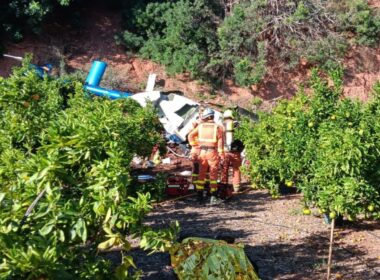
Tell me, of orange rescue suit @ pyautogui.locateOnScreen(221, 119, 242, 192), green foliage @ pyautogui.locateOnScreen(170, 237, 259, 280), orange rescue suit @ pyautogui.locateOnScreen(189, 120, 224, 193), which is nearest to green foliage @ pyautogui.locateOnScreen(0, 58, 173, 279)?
green foliage @ pyautogui.locateOnScreen(170, 237, 259, 280)

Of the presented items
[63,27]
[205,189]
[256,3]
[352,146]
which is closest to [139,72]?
[63,27]

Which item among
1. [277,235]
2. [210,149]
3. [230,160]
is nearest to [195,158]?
[210,149]

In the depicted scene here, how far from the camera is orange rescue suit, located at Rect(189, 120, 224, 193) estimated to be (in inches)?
358

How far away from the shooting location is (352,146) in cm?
558

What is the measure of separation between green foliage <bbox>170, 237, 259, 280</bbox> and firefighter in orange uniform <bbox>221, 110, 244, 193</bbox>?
454 centimetres

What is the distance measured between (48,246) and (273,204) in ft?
23.0

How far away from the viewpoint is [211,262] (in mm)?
4902

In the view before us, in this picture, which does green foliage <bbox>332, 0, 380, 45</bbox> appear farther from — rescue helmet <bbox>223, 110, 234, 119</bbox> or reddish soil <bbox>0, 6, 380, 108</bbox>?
rescue helmet <bbox>223, 110, 234, 119</bbox>

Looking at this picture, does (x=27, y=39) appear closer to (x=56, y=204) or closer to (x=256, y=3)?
(x=256, y=3)

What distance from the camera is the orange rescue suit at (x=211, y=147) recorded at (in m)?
9.09

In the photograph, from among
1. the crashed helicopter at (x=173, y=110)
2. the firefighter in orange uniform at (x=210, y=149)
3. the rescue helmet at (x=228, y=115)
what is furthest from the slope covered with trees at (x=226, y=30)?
the firefighter in orange uniform at (x=210, y=149)

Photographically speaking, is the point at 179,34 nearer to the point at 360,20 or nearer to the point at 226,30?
the point at 226,30

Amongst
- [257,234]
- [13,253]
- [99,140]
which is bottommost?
[257,234]

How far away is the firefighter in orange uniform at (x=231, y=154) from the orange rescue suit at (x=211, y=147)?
0.51 m
